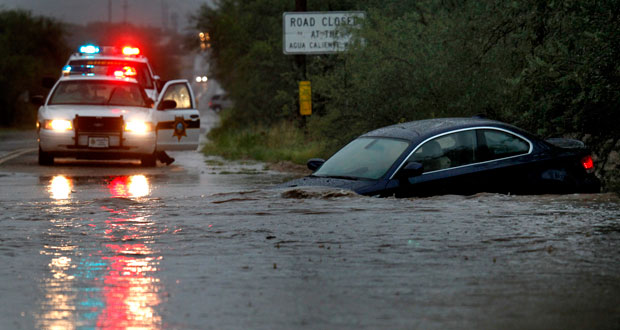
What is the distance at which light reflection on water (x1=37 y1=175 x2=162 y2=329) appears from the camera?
7027 mm

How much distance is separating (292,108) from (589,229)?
2545cm

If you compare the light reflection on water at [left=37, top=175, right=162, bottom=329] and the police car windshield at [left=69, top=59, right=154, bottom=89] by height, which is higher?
the police car windshield at [left=69, top=59, right=154, bottom=89]

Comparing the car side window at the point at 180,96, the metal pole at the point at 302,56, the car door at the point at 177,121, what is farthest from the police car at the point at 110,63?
the metal pole at the point at 302,56

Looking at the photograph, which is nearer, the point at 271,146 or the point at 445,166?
the point at 445,166

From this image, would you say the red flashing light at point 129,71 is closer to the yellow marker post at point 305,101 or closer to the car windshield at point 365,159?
the yellow marker post at point 305,101

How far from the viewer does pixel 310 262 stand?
915 centimetres

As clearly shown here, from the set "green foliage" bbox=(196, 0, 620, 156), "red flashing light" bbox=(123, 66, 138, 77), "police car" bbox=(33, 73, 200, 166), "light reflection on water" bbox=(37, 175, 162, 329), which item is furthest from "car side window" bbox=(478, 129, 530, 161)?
"red flashing light" bbox=(123, 66, 138, 77)

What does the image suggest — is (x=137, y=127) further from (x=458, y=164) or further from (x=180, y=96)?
(x=458, y=164)

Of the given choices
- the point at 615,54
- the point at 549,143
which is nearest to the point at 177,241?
the point at 549,143

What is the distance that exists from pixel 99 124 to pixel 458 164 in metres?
11.7

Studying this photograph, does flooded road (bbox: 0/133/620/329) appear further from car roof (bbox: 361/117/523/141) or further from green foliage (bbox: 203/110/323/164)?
green foliage (bbox: 203/110/323/164)

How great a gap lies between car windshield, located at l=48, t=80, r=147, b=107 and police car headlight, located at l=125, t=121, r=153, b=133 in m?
0.79

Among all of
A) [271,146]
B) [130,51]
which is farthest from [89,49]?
[271,146]

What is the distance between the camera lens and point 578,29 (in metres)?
15.2
